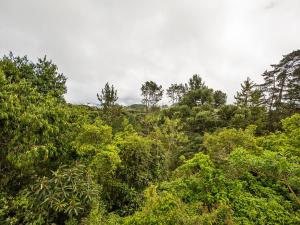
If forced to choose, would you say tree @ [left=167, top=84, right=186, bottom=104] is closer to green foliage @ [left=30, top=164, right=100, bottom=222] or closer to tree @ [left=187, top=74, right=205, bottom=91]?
tree @ [left=187, top=74, right=205, bottom=91]

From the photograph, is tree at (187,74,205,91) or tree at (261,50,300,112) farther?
tree at (187,74,205,91)

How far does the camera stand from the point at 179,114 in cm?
2950

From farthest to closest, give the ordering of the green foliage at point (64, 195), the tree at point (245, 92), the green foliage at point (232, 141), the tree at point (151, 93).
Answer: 1. the tree at point (151, 93)
2. the tree at point (245, 92)
3. the green foliage at point (232, 141)
4. the green foliage at point (64, 195)

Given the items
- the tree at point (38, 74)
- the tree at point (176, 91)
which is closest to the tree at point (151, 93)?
the tree at point (176, 91)

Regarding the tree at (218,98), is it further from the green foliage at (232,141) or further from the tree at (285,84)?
the green foliage at (232,141)

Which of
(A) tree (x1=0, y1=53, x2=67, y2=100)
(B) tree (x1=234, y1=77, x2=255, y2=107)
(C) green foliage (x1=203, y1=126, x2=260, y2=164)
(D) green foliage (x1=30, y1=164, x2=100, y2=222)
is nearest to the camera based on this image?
(D) green foliage (x1=30, y1=164, x2=100, y2=222)

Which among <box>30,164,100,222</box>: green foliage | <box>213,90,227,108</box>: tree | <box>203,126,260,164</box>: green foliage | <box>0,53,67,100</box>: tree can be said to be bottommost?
<box>30,164,100,222</box>: green foliage

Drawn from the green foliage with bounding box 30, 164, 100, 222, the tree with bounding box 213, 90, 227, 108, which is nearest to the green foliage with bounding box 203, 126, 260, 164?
the green foliage with bounding box 30, 164, 100, 222

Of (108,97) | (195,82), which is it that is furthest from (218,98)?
(108,97)

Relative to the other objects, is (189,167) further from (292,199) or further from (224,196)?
(292,199)

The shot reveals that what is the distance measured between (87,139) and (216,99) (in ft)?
97.0

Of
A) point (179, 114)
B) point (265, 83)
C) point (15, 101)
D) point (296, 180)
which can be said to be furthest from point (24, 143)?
point (265, 83)

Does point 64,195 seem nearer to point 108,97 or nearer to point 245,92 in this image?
point 108,97

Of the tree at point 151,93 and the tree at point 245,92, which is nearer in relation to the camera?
the tree at point 245,92
